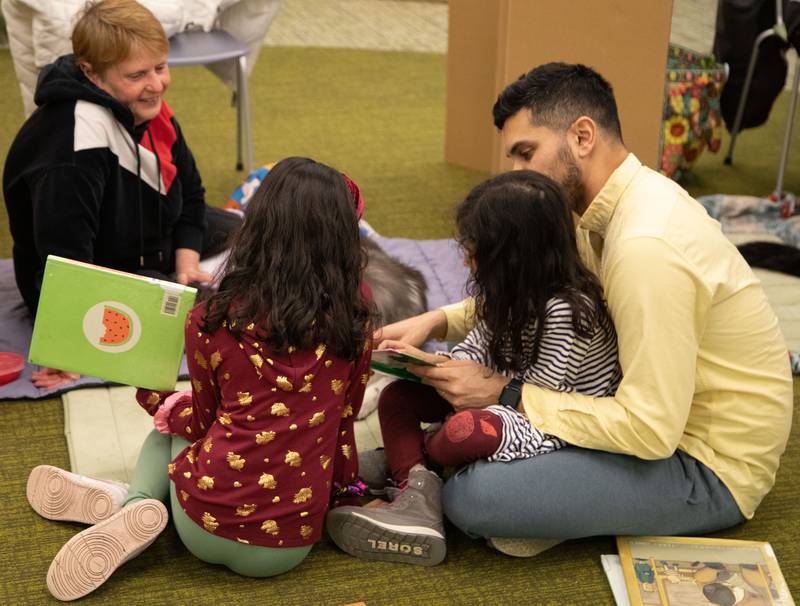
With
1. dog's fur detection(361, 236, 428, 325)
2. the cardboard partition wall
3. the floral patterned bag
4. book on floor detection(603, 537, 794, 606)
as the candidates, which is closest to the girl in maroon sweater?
book on floor detection(603, 537, 794, 606)

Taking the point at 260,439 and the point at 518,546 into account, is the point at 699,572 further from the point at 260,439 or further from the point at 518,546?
the point at 260,439

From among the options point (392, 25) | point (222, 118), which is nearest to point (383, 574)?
point (222, 118)

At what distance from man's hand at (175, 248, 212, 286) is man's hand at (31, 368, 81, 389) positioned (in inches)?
14.1

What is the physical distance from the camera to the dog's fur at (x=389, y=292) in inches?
96.9

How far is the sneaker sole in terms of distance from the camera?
184 cm

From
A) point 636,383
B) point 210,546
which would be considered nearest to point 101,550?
point 210,546

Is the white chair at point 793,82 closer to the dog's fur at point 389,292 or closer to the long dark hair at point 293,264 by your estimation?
the dog's fur at point 389,292

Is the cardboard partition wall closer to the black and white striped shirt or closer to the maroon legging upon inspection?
the maroon legging

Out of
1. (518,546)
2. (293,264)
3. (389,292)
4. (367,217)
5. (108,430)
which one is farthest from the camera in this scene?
(367,217)

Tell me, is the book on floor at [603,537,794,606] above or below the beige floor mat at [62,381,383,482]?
above

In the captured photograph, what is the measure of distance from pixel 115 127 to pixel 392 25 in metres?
3.82

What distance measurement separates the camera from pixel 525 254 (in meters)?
1.75

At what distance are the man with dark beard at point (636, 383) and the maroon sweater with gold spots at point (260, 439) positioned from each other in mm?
252

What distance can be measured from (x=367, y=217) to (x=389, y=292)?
3.42ft
